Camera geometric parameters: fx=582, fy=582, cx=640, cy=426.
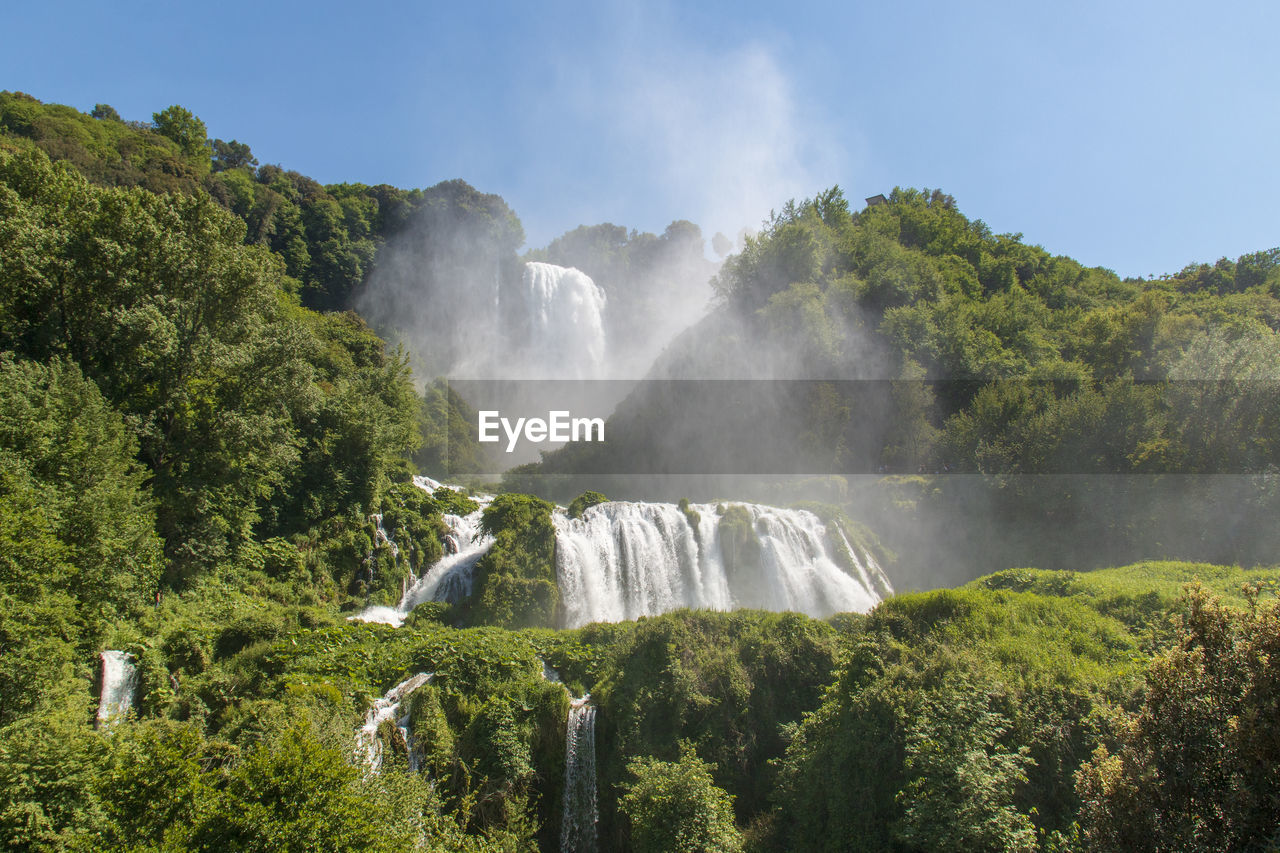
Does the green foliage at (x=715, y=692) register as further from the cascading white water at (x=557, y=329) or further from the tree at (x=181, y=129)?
the tree at (x=181, y=129)

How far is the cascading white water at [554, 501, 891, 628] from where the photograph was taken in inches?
965

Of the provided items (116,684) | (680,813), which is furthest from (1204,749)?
(116,684)

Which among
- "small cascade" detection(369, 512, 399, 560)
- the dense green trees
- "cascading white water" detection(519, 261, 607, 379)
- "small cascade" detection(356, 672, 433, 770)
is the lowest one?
"small cascade" detection(356, 672, 433, 770)

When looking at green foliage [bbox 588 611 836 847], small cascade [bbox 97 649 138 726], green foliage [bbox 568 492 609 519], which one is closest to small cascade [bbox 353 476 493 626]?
green foliage [bbox 568 492 609 519]

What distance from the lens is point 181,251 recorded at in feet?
57.6

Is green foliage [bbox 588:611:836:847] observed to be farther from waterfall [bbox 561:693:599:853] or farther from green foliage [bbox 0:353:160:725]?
green foliage [bbox 0:353:160:725]

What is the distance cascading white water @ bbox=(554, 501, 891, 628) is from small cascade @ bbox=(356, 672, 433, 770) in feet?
31.3

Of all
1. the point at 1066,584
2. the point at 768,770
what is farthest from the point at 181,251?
the point at 1066,584

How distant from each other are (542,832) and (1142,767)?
39.5 feet

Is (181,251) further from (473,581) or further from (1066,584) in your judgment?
(1066,584)

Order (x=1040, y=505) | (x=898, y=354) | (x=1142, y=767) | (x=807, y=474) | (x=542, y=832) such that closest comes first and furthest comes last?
1. (x=1142, y=767)
2. (x=542, y=832)
3. (x=1040, y=505)
4. (x=807, y=474)
5. (x=898, y=354)

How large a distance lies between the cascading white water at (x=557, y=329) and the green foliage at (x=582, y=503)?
38.5 metres

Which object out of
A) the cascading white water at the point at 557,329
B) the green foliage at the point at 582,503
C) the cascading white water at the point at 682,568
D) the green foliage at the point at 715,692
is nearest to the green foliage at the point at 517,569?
the cascading white water at the point at 682,568

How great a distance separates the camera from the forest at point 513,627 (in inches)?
353
